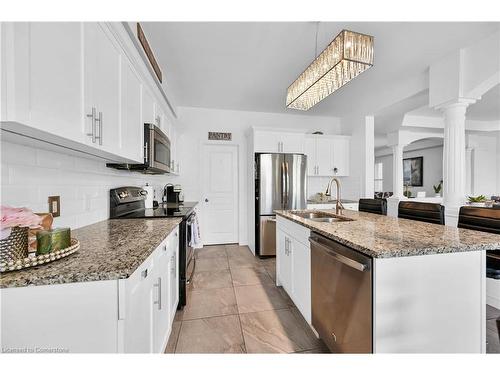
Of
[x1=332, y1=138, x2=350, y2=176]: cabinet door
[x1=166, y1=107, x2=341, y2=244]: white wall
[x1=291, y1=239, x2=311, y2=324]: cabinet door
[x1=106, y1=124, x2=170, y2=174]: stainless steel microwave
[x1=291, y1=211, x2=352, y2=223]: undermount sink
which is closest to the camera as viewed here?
[x1=291, y1=239, x2=311, y2=324]: cabinet door

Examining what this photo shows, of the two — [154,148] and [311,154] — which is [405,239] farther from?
[311,154]

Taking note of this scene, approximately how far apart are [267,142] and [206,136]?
1235mm

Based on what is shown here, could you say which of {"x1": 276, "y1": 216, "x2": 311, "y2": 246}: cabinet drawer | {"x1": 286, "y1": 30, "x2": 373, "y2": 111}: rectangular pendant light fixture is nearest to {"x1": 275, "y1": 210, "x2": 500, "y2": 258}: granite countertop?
{"x1": 276, "y1": 216, "x2": 311, "y2": 246}: cabinet drawer

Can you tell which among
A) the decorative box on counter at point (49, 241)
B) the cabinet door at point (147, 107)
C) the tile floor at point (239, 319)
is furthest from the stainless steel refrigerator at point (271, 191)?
the decorative box on counter at point (49, 241)

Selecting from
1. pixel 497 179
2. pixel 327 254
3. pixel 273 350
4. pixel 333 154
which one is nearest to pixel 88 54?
pixel 327 254

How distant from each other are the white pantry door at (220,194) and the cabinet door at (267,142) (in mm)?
724

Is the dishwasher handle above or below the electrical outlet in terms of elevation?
below

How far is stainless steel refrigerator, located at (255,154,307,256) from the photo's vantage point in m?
3.72

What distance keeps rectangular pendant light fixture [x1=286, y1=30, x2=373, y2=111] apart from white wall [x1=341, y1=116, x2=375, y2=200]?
2380mm

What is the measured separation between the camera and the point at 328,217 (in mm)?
2221

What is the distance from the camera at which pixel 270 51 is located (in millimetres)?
2428

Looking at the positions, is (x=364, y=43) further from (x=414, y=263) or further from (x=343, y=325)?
(x=343, y=325)

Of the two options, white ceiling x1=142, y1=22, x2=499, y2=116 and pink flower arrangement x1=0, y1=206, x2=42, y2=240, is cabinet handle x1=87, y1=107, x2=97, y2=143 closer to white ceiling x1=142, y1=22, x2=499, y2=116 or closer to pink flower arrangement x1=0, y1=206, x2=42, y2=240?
pink flower arrangement x1=0, y1=206, x2=42, y2=240

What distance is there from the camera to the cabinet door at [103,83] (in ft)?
3.75
